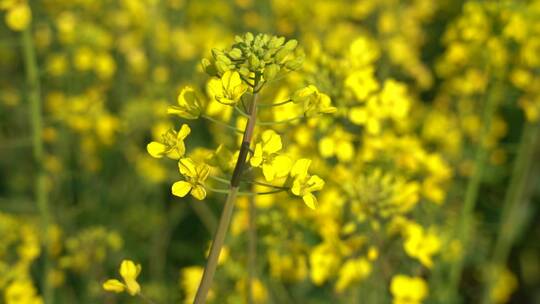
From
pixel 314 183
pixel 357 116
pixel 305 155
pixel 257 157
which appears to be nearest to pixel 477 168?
pixel 305 155

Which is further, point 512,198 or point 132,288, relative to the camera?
point 512,198

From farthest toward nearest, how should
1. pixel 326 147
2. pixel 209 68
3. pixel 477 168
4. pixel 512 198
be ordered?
pixel 512 198, pixel 477 168, pixel 326 147, pixel 209 68

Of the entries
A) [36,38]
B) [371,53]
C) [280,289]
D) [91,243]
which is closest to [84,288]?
[91,243]

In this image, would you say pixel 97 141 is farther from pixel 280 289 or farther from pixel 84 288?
pixel 280 289

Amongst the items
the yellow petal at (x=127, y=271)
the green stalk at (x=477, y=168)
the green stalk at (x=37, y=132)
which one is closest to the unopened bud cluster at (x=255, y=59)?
the yellow petal at (x=127, y=271)

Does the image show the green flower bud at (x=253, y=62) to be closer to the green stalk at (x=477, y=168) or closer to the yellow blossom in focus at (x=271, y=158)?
the yellow blossom in focus at (x=271, y=158)

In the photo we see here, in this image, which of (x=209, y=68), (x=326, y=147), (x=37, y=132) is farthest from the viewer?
(x=37, y=132)

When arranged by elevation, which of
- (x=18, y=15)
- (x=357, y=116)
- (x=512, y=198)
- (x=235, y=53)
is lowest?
(x=512, y=198)

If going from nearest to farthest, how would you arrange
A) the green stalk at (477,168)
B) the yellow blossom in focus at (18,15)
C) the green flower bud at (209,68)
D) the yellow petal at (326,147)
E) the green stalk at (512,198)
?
1. the green flower bud at (209,68)
2. the yellow petal at (326,147)
3. the yellow blossom in focus at (18,15)
4. the green stalk at (477,168)
5. the green stalk at (512,198)

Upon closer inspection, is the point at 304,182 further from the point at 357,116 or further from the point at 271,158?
the point at 357,116

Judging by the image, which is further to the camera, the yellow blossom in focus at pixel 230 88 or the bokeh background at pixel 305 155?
the bokeh background at pixel 305 155
